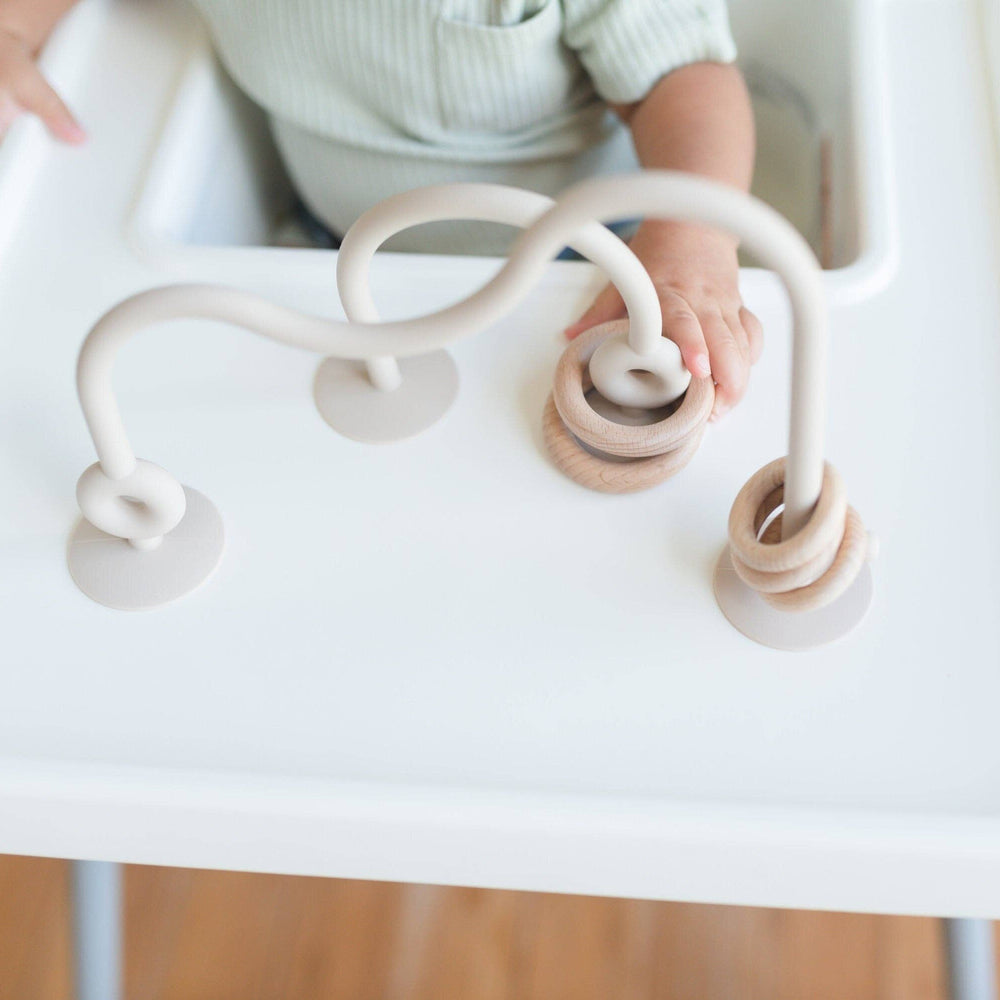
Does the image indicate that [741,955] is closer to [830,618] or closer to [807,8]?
[830,618]

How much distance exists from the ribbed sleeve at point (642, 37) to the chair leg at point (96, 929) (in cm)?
52

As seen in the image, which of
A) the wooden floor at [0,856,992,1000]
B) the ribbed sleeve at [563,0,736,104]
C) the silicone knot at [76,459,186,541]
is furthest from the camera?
the wooden floor at [0,856,992,1000]

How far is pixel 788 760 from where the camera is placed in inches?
15.3

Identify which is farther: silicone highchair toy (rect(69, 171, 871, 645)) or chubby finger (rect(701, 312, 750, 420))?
chubby finger (rect(701, 312, 750, 420))

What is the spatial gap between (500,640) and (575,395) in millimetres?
101

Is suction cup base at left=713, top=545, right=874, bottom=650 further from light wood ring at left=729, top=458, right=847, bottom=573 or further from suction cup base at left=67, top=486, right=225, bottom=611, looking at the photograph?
suction cup base at left=67, top=486, right=225, bottom=611

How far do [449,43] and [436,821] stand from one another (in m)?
0.40

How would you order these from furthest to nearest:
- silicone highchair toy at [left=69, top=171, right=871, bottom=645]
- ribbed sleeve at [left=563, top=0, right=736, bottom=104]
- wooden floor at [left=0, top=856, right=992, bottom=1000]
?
1. wooden floor at [left=0, top=856, right=992, bottom=1000]
2. ribbed sleeve at [left=563, top=0, right=736, bottom=104]
3. silicone highchair toy at [left=69, top=171, right=871, bottom=645]

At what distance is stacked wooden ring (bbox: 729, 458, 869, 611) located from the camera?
361 mm

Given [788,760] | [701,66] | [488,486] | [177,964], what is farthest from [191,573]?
[177,964]

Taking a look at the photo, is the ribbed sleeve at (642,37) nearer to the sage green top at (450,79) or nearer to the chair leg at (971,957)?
the sage green top at (450,79)

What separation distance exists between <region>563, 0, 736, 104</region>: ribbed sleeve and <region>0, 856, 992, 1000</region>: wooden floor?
65 cm

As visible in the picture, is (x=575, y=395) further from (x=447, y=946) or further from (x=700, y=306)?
(x=447, y=946)

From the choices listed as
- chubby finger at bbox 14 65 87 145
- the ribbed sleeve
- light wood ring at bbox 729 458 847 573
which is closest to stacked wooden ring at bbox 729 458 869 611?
light wood ring at bbox 729 458 847 573
